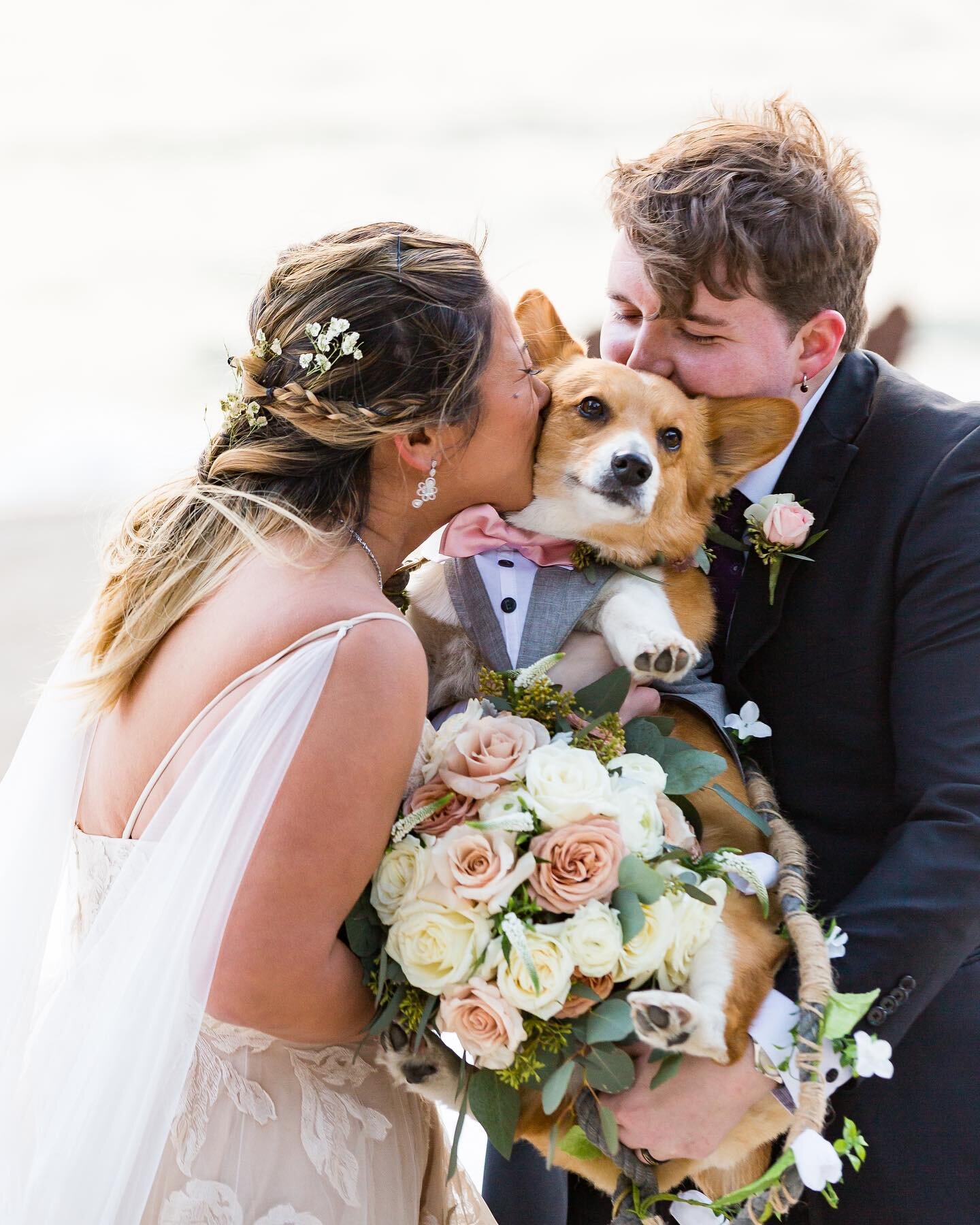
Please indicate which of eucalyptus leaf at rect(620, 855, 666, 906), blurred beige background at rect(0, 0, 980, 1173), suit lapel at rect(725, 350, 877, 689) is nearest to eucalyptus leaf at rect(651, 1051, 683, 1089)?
eucalyptus leaf at rect(620, 855, 666, 906)

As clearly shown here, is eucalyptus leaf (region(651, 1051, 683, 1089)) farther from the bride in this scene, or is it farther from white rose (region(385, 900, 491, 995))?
the bride

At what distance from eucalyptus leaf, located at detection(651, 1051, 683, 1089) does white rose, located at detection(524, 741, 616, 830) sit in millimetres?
354

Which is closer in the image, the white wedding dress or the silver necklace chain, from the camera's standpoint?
the white wedding dress

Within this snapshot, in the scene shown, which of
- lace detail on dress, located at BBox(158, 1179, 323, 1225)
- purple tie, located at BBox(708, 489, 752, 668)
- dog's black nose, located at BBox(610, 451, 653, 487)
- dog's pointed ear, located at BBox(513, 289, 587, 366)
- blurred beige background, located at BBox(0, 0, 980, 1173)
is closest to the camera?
lace detail on dress, located at BBox(158, 1179, 323, 1225)

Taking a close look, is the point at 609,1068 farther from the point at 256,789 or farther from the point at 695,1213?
the point at 256,789

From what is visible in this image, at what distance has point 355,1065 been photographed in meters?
1.71

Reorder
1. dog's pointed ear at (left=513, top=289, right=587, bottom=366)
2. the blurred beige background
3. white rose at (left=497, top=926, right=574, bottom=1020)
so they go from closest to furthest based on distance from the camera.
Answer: white rose at (left=497, top=926, right=574, bottom=1020), dog's pointed ear at (left=513, top=289, right=587, bottom=366), the blurred beige background

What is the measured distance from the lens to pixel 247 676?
152 centimetres

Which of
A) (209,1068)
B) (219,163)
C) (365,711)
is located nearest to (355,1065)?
(209,1068)

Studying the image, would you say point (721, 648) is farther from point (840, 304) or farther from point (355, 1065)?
point (355, 1065)

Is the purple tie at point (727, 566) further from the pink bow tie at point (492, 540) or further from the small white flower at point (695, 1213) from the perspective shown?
the small white flower at point (695, 1213)

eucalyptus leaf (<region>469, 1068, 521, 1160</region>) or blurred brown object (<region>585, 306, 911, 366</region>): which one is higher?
eucalyptus leaf (<region>469, 1068, 521, 1160</region>)

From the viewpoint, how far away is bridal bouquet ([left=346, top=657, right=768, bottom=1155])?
148cm

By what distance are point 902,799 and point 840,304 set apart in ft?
3.51
